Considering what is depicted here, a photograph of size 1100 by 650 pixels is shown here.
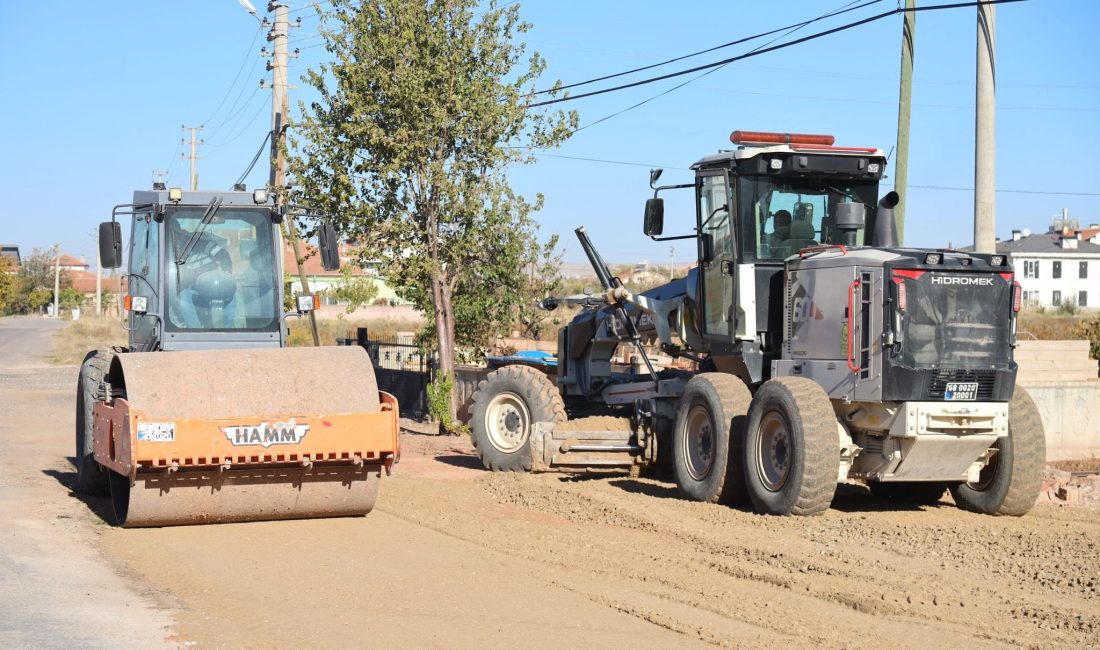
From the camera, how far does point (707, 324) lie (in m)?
13.8

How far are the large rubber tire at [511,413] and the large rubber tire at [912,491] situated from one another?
399cm

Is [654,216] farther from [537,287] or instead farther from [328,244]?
[537,287]

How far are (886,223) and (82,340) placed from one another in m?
50.3

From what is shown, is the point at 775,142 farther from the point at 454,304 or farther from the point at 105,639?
the point at 454,304

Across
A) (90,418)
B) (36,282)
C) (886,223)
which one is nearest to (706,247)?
(886,223)

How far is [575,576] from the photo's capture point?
29.9 feet

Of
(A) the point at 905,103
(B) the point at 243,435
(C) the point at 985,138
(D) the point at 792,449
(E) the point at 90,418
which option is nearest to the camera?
(B) the point at 243,435

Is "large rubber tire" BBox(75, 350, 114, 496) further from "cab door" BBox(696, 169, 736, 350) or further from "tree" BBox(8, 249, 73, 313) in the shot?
"tree" BBox(8, 249, 73, 313)

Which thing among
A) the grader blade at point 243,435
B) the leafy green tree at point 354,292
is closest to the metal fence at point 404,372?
the grader blade at point 243,435

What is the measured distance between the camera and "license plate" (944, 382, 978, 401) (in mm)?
11250

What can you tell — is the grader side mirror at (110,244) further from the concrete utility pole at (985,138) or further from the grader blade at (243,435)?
the concrete utility pole at (985,138)

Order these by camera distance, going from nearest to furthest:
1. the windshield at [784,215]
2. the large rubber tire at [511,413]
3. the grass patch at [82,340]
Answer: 1. the windshield at [784,215]
2. the large rubber tire at [511,413]
3. the grass patch at [82,340]

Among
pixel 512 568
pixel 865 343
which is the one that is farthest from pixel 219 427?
pixel 865 343

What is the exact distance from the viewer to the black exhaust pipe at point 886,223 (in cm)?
1330
